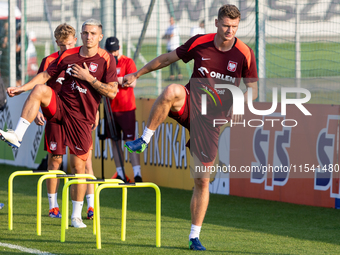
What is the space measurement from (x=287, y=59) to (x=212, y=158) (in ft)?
12.7

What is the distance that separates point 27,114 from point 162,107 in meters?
1.46

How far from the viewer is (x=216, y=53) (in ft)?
18.0

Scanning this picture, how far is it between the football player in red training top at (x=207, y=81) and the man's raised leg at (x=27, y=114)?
37.4 inches

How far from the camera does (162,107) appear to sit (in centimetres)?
515

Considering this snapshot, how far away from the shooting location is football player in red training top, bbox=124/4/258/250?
5.39 metres

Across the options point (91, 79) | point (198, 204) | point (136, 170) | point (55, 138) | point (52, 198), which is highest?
point (91, 79)

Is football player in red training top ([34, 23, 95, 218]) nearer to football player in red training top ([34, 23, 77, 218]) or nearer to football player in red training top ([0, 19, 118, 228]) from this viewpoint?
football player in red training top ([34, 23, 77, 218])

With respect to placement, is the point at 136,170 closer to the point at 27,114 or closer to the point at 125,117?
the point at 125,117

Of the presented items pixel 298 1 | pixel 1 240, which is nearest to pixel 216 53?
pixel 1 240

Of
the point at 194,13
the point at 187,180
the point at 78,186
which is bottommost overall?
the point at 187,180

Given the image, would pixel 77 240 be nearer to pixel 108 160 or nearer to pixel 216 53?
pixel 216 53

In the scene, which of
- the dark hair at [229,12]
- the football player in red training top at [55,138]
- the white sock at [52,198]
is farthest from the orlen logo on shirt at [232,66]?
the white sock at [52,198]

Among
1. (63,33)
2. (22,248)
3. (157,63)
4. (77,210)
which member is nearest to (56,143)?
(77,210)

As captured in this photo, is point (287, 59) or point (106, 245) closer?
point (106, 245)
